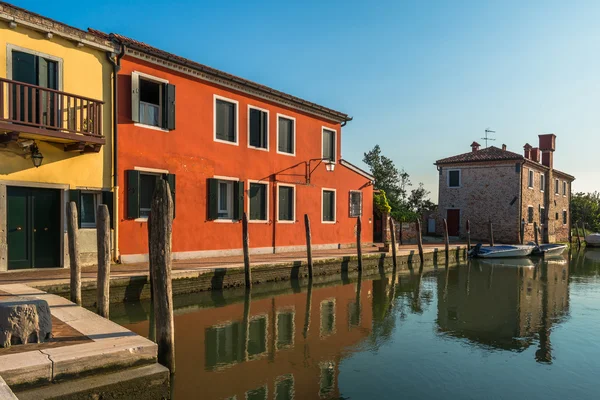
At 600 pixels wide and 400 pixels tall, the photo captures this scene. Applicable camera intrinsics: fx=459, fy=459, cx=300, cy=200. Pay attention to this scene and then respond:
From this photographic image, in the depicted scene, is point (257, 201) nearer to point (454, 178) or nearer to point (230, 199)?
point (230, 199)

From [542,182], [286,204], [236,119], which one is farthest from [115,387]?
[542,182]

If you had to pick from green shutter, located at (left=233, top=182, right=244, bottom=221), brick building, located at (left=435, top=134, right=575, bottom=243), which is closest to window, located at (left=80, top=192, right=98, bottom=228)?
green shutter, located at (left=233, top=182, right=244, bottom=221)

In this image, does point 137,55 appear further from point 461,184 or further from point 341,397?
point 461,184

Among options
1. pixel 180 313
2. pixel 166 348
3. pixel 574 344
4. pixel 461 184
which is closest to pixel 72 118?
pixel 180 313

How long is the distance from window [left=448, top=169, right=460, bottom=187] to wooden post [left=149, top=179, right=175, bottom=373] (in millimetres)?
28059

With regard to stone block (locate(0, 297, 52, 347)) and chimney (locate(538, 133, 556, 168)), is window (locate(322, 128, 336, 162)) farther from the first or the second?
chimney (locate(538, 133, 556, 168))

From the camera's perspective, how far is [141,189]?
42.0 feet

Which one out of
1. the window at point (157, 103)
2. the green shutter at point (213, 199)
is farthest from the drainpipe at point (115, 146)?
the green shutter at point (213, 199)

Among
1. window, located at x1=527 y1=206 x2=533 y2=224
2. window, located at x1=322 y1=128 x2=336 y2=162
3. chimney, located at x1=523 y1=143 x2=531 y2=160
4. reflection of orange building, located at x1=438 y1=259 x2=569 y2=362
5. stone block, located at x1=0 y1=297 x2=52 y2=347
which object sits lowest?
reflection of orange building, located at x1=438 y1=259 x2=569 y2=362

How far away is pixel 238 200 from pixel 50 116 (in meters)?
6.44

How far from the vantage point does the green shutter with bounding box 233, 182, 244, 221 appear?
604 inches

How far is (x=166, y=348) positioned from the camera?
5.96 metres

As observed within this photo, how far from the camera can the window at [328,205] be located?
64.3 ft

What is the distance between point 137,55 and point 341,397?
10.4 m
